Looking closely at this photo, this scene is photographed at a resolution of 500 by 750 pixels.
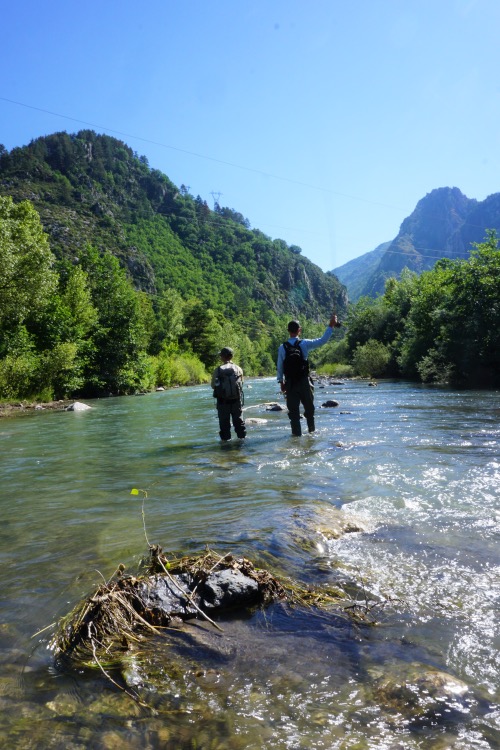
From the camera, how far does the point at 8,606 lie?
3582mm

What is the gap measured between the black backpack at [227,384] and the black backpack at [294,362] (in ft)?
3.94

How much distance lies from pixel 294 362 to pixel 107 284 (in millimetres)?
36406

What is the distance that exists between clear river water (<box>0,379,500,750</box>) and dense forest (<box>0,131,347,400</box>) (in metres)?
5.36

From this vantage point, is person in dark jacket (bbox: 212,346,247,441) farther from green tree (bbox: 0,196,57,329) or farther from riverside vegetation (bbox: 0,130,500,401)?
green tree (bbox: 0,196,57,329)

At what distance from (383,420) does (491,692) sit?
41.3ft

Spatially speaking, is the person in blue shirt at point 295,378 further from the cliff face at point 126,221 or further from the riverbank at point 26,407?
the cliff face at point 126,221

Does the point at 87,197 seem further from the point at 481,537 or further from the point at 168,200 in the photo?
the point at 481,537

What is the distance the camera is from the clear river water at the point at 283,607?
2305mm

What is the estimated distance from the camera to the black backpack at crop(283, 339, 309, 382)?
37.2 feet

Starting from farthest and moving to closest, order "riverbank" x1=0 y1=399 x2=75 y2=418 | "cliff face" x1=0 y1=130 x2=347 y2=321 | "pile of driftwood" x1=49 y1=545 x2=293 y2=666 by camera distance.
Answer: "cliff face" x1=0 y1=130 x2=347 y2=321, "riverbank" x1=0 y1=399 x2=75 y2=418, "pile of driftwood" x1=49 y1=545 x2=293 y2=666

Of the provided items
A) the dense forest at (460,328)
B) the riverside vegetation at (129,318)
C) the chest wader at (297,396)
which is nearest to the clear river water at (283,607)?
the chest wader at (297,396)

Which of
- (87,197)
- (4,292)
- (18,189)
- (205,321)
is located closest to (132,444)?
(4,292)

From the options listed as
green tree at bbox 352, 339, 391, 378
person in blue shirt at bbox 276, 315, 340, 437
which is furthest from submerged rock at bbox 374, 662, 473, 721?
green tree at bbox 352, 339, 391, 378

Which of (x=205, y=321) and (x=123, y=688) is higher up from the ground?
(x=205, y=321)
